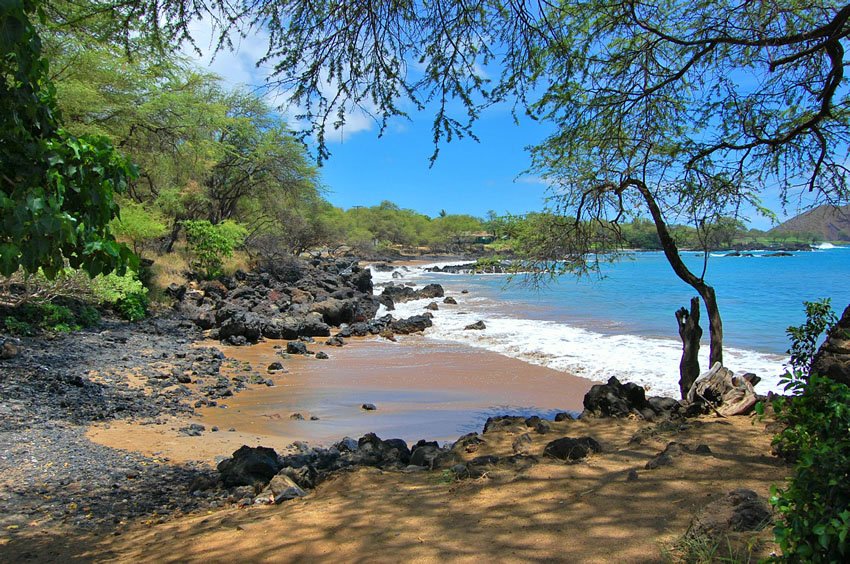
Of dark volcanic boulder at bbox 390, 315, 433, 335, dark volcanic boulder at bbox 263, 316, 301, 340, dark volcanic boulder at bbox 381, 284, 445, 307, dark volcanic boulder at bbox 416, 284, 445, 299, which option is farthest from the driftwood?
dark volcanic boulder at bbox 416, 284, 445, 299

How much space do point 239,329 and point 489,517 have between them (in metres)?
13.1

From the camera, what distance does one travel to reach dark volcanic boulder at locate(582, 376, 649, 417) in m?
7.46

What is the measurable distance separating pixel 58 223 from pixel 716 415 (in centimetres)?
654

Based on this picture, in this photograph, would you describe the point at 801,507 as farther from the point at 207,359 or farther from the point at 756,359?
the point at 756,359

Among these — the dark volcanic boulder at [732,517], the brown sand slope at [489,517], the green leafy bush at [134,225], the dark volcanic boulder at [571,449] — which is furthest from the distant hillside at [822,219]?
the green leafy bush at [134,225]

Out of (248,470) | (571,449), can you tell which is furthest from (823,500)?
(248,470)

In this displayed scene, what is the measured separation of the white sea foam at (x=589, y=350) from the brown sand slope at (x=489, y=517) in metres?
7.99

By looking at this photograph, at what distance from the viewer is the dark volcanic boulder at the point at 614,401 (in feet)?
24.5

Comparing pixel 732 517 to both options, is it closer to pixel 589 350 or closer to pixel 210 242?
pixel 589 350

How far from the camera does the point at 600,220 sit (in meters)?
8.76

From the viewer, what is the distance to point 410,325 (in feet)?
64.5

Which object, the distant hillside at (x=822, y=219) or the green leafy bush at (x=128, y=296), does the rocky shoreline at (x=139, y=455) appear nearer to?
the green leafy bush at (x=128, y=296)

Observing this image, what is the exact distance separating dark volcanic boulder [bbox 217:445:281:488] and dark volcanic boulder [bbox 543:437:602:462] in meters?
2.67

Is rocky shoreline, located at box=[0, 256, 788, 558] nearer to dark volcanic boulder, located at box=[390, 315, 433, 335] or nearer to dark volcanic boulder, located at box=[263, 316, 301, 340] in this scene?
dark volcanic boulder, located at box=[263, 316, 301, 340]
